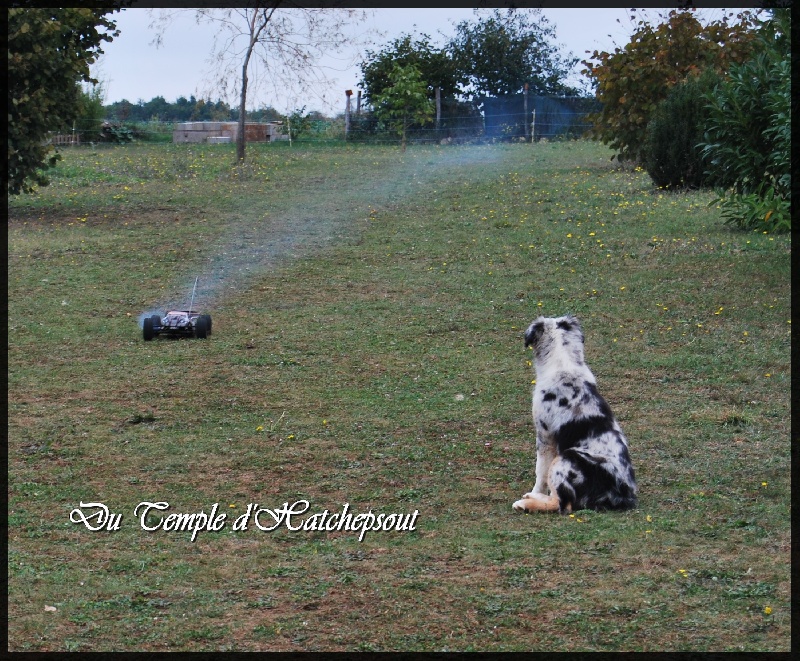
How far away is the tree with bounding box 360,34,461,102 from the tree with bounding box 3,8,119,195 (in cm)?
2025

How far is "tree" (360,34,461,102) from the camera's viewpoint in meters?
39.5

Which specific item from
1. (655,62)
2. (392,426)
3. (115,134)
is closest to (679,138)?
(655,62)

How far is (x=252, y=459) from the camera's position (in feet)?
24.0

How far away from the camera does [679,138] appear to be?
20.1 metres

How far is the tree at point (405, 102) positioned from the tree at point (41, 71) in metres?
16.1

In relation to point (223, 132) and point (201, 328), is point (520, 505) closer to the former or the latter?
point (201, 328)

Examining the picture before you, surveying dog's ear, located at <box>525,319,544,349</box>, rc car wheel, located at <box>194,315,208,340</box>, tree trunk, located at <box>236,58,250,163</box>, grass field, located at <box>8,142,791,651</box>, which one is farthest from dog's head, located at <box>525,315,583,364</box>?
tree trunk, located at <box>236,58,250,163</box>

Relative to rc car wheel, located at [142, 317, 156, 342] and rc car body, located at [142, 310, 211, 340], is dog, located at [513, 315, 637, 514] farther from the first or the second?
rc car wheel, located at [142, 317, 156, 342]

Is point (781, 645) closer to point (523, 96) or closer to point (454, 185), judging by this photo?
point (454, 185)

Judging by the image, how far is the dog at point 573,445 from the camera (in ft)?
19.8

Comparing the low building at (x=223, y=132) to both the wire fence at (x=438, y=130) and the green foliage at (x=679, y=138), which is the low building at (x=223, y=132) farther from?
the green foliage at (x=679, y=138)

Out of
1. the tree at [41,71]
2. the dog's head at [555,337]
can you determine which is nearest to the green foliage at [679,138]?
the tree at [41,71]

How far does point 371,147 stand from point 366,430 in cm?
2792

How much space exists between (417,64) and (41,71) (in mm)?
22051
